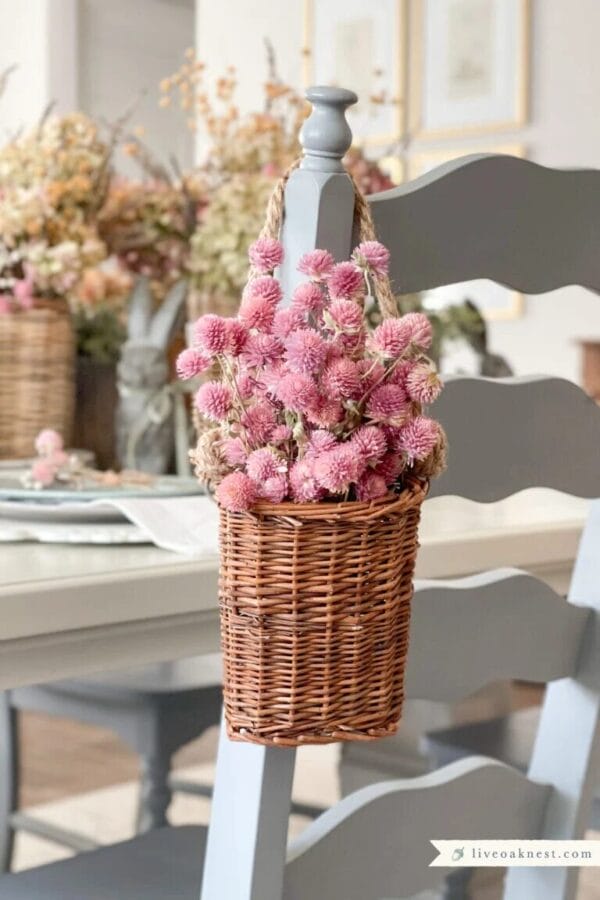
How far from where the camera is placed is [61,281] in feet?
5.74

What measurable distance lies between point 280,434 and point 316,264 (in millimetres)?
80

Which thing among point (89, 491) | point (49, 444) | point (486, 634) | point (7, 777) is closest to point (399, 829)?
point (486, 634)

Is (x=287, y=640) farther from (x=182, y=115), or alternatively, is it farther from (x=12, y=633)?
(x=182, y=115)

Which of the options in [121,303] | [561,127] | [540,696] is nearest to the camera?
[121,303]

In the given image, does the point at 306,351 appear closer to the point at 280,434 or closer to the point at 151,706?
the point at 280,434

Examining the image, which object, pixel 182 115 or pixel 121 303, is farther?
pixel 182 115

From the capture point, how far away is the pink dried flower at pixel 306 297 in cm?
63

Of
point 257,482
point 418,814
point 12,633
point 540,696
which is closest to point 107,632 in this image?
point 12,633

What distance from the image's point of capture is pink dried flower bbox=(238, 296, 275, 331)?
634 millimetres

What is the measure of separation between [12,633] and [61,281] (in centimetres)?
91

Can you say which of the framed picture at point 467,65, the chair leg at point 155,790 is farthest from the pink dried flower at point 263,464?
the framed picture at point 467,65

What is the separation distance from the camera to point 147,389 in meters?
1.61

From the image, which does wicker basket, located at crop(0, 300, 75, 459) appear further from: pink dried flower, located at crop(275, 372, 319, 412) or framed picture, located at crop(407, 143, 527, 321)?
framed picture, located at crop(407, 143, 527, 321)

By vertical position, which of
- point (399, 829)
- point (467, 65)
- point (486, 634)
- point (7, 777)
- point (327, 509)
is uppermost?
point (467, 65)
